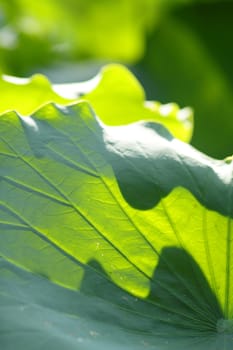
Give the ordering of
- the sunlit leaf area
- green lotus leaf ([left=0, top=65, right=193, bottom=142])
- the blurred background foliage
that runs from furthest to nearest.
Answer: the blurred background foliage < green lotus leaf ([left=0, top=65, right=193, bottom=142]) < the sunlit leaf area

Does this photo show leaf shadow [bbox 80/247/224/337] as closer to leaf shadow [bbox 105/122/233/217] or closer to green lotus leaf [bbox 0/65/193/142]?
leaf shadow [bbox 105/122/233/217]

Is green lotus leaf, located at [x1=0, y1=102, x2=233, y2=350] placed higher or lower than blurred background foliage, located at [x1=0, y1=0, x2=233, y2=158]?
higher

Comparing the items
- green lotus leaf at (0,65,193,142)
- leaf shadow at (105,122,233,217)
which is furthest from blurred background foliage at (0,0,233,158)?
leaf shadow at (105,122,233,217)

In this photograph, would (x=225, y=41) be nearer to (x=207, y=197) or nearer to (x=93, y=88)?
(x=93, y=88)

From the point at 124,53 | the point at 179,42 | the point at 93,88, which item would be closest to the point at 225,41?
the point at 179,42

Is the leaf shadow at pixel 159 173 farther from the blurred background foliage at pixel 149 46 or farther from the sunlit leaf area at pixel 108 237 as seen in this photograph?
the blurred background foliage at pixel 149 46

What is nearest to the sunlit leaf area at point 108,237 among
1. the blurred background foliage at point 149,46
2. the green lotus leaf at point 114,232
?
the green lotus leaf at point 114,232
